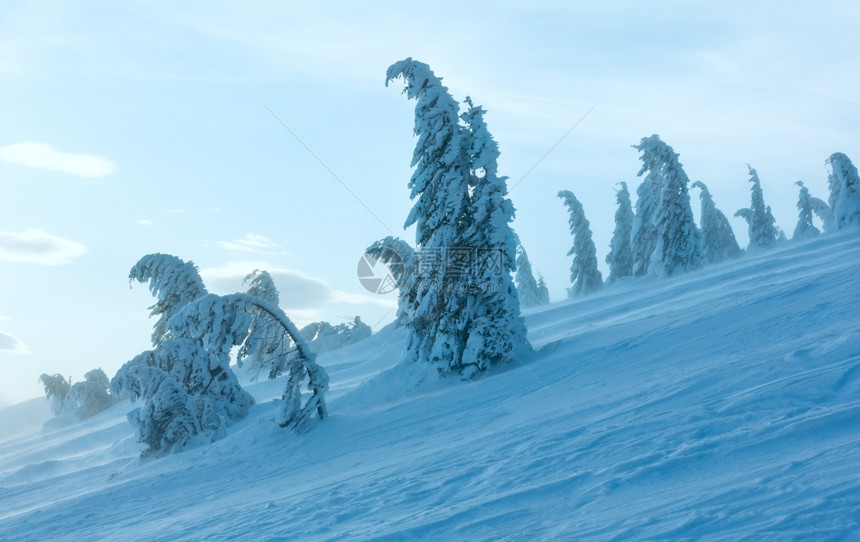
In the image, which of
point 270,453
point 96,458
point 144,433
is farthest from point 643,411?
point 96,458

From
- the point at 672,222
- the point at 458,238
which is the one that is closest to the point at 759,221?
the point at 672,222

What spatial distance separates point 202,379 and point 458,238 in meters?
8.93

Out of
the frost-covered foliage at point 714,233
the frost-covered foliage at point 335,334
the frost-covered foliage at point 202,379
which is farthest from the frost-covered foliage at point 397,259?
the frost-covered foliage at point 714,233

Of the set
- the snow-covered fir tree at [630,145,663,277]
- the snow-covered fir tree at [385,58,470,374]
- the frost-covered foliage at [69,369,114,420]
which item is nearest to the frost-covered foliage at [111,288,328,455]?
the snow-covered fir tree at [385,58,470,374]

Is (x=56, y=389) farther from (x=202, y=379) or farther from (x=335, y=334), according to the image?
(x=202, y=379)

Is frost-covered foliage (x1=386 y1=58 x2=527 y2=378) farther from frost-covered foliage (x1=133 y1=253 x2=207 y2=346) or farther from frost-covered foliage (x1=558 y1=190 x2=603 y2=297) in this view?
frost-covered foliage (x1=558 y1=190 x2=603 y2=297)

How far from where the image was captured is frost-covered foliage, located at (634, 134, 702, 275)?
39250mm

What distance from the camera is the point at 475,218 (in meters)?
19.0

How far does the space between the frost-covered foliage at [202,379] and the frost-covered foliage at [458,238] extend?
4526 millimetres

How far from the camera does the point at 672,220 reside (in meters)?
39.4

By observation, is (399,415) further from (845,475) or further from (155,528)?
(845,475)

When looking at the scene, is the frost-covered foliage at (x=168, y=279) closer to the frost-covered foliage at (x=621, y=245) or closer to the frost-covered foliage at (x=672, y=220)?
the frost-covered foliage at (x=672, y=220)

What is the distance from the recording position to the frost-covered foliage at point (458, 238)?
743 inches

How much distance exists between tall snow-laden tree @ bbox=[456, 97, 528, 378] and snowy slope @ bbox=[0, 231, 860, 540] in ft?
3.07
